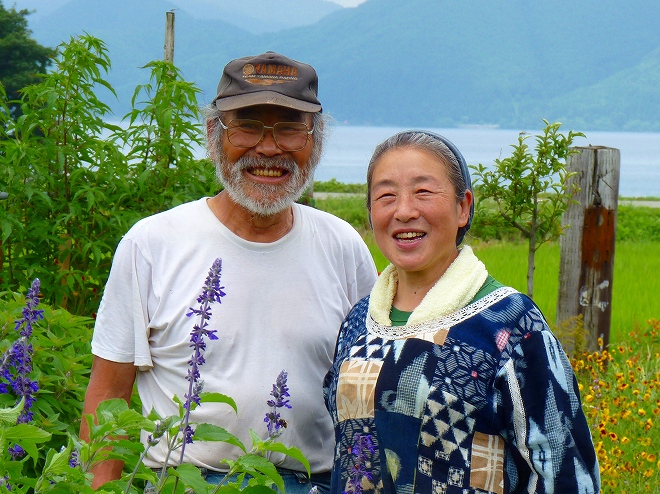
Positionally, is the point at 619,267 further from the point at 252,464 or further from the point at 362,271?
the point at 252,464

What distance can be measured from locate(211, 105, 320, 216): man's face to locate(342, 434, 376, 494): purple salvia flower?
878mm

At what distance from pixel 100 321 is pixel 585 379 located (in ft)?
15.5

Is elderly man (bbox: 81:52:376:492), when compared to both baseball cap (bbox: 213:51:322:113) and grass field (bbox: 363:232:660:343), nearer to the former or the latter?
baseball cap (bbox: 213:51:322:113)

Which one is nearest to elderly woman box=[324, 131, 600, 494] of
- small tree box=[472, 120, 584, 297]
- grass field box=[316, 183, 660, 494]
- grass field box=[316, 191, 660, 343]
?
grass field box=[316, 183, 660, 494]

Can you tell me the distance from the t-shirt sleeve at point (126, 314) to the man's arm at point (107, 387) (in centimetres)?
3

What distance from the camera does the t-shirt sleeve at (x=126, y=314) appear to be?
2736 millimetres

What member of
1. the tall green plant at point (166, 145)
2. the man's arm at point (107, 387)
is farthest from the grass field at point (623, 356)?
the tall green plant at point (166, 145)

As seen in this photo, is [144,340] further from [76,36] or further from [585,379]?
[585,379]

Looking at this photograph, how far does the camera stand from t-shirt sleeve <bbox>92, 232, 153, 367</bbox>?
2.74 m

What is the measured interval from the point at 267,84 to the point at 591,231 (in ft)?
14.7

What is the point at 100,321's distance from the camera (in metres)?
2.77

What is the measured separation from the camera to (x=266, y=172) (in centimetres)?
286

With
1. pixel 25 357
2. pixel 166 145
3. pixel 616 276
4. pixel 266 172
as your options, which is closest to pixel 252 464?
pixel 25 357

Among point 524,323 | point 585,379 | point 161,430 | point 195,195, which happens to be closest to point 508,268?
point 585,379
